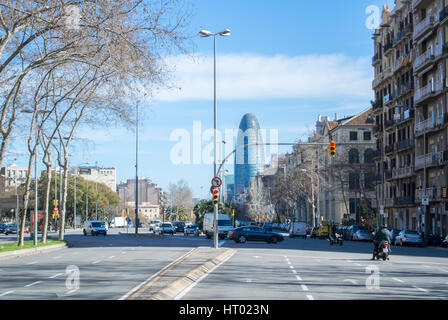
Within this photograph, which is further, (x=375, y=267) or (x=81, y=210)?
(x=81, y=210)

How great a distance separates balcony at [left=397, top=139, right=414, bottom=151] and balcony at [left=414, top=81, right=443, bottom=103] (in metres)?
5.91

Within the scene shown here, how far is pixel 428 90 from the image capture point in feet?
211

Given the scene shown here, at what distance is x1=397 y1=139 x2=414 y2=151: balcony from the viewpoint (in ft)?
237

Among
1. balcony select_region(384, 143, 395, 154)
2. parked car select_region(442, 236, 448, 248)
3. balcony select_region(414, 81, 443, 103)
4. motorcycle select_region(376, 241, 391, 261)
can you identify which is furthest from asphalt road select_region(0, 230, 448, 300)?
balcony select_region(384, 143, 395, 154)

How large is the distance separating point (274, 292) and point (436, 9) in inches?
2133

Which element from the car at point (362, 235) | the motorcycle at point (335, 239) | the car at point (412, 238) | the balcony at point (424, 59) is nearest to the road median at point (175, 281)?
the motorcycle at point (335, 239)

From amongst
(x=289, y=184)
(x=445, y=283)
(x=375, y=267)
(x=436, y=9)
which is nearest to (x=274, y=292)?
(x=445, y=283)

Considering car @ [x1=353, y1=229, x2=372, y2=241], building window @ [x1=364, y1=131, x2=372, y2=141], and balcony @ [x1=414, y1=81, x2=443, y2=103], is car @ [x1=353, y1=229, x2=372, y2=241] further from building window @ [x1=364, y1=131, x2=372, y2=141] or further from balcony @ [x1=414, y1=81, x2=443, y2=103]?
building window @ [x1=364, y1=131, x2=372, y2=141]

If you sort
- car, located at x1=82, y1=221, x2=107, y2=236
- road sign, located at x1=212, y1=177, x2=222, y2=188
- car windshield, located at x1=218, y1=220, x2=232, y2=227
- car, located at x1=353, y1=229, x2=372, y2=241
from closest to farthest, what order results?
1. road sign, located at x1=212, y1=177, x2=222, y2=188
2. car windshield, located at x1=218, y1=220, x2=232, y2=227
3. car, located at x1=353, y1=229, x2=372, y2=241
4. car, located at x1=82, y1=221, x2=107, y2=236

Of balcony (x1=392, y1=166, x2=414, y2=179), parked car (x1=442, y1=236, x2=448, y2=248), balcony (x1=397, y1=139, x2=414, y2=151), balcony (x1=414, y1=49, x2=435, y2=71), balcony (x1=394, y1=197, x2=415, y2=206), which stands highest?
balcony (x1=414, y1=49, x2=435, y2=71)

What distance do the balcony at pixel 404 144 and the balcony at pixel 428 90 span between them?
5909mm

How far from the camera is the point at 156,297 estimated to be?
13.8 meters

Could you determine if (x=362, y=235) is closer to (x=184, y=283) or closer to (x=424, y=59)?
(x=424, y=59)
